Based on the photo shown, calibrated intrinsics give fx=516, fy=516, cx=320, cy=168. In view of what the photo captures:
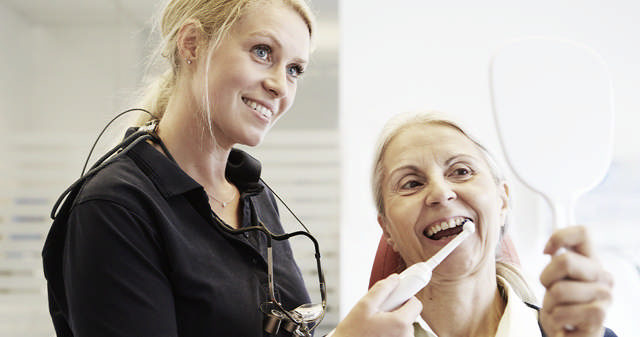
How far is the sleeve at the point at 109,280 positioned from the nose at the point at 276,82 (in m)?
0.41

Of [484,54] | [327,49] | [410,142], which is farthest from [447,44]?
[410,142]

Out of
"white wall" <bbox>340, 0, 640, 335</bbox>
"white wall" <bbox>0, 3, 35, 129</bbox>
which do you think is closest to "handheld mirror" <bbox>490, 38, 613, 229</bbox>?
"white wall" <bbox>340, 0, 640, 335</bbox>

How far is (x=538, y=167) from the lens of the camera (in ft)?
3.18

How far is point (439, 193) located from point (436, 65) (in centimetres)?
175

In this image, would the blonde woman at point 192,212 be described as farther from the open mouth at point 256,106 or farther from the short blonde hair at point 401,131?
the short blonde hair at point 401,131

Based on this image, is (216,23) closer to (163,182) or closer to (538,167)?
(163,182)

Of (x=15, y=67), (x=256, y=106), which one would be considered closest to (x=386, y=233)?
(x=256, y=106)

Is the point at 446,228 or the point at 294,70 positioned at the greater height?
the point at 294,70

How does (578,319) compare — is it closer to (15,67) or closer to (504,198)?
(504,198)

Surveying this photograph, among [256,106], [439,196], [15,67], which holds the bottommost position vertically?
[439,196]

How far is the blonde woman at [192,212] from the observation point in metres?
0.93

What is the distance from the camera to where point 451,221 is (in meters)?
1.04

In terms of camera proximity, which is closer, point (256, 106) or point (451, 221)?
point (451, 221)

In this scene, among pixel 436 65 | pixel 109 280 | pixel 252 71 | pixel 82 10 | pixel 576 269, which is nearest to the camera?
pixel 576 269
